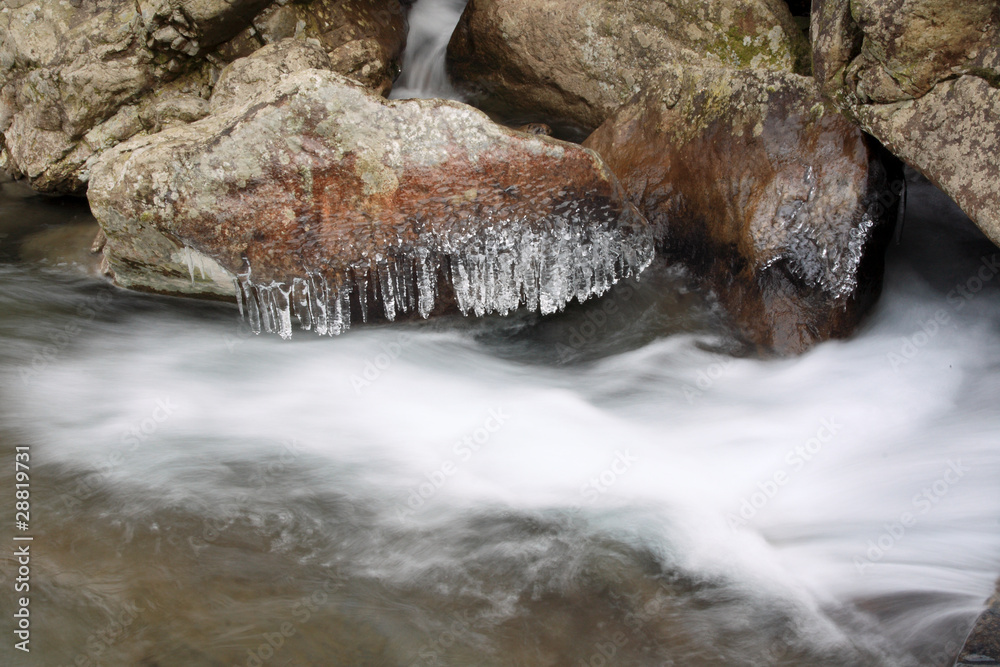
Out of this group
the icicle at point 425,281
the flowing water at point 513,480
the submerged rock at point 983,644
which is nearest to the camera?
the submerged rock at point 983,644

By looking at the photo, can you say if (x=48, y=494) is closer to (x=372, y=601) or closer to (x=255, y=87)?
(x=372, y=601)

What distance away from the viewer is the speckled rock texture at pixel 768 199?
417 centimetres

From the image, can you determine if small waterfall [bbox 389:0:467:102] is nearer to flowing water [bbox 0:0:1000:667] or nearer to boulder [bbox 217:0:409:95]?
boulder [bbox 217:0:409:95]

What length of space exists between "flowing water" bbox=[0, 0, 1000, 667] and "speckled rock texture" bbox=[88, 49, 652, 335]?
0.51 metres

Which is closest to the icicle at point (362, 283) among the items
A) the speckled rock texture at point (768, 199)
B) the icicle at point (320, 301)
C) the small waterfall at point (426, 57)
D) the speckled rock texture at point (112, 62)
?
the icicle at point (320, 301)

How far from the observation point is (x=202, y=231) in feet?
13.9

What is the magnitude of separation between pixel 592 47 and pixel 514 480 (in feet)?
12.9

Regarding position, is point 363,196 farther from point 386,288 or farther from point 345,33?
point 345,33

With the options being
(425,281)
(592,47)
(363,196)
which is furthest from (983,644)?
(592,47)

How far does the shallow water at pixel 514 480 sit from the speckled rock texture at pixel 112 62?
1454mm

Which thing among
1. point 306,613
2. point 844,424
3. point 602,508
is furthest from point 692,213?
point 306,613

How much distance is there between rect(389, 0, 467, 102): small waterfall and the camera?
6.91 m

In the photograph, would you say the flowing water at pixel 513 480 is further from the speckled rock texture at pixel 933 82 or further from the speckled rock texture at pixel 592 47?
the speckled rock texture at pixel 592 47

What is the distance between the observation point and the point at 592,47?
6.18m
